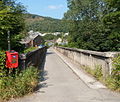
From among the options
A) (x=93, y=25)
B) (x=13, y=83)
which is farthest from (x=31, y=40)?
(x=13, y=83)

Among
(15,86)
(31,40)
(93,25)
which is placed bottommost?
(15,86)

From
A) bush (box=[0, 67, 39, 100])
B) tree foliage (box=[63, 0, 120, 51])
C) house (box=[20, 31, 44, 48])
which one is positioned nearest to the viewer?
bush (box=[0, 67, 39, 100])

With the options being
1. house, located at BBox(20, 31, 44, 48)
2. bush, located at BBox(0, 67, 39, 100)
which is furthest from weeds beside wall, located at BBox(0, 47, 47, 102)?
house, located at BBox(20, 31, 44, 48)

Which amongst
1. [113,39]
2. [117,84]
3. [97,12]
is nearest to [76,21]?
[97,12]

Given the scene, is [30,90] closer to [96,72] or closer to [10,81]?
[10,81]

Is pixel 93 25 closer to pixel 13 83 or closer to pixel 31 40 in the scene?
pixel 13 83

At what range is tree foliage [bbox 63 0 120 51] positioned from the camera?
2716 cm

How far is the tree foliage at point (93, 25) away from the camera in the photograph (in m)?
27.2

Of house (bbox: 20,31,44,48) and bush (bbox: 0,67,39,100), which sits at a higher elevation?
house (bbox: 20,31,44,48)

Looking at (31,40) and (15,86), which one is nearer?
(15,86)

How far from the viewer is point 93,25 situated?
31.9 metres

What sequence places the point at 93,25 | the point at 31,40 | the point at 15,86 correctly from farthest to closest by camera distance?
the point at 31,40
the point at 93,25
the point at 15,86

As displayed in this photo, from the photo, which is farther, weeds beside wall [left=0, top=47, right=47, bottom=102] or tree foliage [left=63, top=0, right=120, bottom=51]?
tree foliage [left=63, top=0, right=120, bottom=51]

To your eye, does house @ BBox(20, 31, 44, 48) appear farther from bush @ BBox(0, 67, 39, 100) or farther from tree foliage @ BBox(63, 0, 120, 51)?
bush @ BBox(0, 67, 39, 100)
